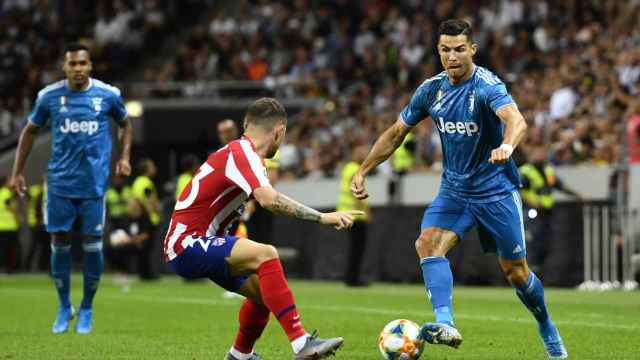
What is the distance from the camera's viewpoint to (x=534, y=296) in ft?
31.1

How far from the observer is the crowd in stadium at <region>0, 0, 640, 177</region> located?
23.0 m

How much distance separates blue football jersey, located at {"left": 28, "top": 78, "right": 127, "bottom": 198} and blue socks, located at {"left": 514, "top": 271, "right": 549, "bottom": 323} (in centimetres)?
503

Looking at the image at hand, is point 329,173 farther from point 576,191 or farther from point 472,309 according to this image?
point 472,309

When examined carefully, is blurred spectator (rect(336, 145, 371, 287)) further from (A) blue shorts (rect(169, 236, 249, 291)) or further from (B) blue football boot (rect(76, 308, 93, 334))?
(A) blue shorts (rect(169, 236, 249, 291))

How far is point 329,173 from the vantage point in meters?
26.8

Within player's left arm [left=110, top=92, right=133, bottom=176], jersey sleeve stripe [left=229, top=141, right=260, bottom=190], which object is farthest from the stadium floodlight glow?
jersey sleeve stripe [left=229, top=141, right=260, bottom=190]

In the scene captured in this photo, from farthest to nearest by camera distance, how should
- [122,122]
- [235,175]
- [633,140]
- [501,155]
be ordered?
[633,140], [122,122], [501,155], [235,175]

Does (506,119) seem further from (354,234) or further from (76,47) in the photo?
(354,234)

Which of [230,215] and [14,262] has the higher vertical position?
[230,215]

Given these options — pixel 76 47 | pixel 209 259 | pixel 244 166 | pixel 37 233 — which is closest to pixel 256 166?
pixel 244 166

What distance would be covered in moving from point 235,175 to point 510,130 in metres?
1.85

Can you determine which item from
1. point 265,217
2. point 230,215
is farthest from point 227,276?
point 265,217

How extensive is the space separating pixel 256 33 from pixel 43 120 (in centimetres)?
2187

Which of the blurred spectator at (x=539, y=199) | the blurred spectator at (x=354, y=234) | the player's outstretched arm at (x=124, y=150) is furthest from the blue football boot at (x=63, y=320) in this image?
the blurred spectator at (x=539, y=199)
